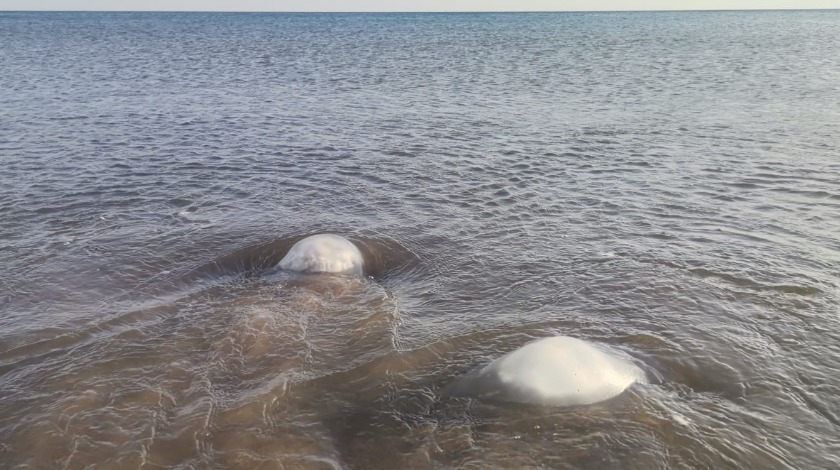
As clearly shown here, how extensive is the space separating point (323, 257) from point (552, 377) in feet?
15.4

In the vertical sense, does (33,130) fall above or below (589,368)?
below

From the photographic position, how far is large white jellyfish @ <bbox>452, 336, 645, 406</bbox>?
20.4 feet

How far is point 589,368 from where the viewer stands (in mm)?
6406

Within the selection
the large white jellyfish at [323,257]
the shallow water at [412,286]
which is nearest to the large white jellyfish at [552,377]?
the shallow water at [412,286]

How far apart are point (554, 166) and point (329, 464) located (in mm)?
11403

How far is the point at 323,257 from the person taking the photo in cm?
968

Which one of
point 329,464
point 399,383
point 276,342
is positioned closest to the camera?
point 329,464

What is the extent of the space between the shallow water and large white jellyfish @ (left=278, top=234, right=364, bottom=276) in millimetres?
289

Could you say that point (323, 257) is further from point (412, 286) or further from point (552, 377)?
point (552, 377)

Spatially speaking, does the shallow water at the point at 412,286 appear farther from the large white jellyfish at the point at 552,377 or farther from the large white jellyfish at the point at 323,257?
the large white jellyfish at the point at 323,257

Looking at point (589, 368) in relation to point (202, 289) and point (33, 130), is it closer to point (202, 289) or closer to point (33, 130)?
point (202, 289)

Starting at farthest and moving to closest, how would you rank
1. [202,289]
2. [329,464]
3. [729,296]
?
[202,289], [729,296], [329,464]

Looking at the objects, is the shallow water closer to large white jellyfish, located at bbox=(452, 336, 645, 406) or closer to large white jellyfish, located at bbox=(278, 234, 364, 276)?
large white jellyfish, located at bbox=(452, 336, 645, 406)

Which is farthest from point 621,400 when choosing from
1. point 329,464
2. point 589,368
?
point 329,464
